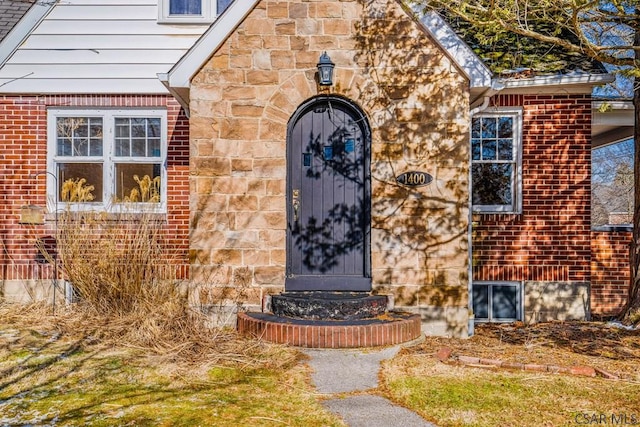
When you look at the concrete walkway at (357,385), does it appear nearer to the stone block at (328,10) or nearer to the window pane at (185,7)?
the stone block at (328,10)

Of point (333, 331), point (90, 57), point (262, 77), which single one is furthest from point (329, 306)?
point (90, 57)

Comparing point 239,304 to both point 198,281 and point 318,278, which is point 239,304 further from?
point 318,278

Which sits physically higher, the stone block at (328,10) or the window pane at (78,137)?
the stone block at (328,10)

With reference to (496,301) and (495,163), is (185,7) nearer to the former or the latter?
(495,163)

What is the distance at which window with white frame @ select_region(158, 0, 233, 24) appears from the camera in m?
8.53

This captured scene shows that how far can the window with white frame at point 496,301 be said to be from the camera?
844 centimetres

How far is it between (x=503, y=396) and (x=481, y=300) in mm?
4348

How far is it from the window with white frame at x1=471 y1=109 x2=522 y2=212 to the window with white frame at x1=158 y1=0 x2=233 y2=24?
181 inches

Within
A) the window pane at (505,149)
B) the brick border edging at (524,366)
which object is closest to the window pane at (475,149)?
the window pane at (505,149)

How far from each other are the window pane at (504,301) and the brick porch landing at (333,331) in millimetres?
2866

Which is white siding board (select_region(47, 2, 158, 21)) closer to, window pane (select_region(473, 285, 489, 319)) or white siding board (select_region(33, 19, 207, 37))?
white siding board (select_region(33, 19, 207, 37))

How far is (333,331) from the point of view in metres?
5.71

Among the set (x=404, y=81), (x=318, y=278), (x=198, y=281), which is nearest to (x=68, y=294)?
(x=198, y=281)

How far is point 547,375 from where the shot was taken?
16.3ft
